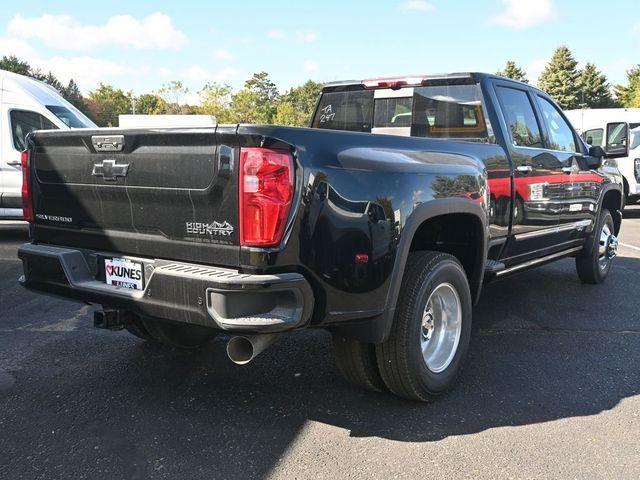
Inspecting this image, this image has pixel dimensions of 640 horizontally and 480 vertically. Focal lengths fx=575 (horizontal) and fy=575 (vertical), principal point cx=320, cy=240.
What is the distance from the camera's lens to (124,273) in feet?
9.50

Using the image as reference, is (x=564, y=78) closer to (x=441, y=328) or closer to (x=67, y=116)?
(x=67, y=116)

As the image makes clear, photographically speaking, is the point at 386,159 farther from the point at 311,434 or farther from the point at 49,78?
the point at 49,78

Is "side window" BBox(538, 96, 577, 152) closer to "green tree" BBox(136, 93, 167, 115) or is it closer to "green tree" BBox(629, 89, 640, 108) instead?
"green tree" BBox(629, 89, 640, 108)

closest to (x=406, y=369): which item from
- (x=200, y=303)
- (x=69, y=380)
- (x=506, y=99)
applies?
(x=200, y=303)

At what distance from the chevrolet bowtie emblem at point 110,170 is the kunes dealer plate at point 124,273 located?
42 centimetres

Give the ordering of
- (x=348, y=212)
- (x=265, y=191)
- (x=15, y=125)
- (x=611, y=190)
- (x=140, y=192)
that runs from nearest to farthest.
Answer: (x=265, y=191) → (x=348, y=212) → (x=140, y=192) → (x=611, y=190) → (x=15, y=125)

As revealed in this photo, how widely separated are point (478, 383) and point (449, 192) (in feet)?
4.05

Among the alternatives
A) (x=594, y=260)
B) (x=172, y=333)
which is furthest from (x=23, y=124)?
(x=594, y=260)

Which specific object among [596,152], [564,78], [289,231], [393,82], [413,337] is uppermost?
[564,78]

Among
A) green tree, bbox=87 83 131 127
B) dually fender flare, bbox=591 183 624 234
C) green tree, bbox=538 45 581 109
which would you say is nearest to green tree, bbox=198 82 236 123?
green tree, bbox=87 83 131 127

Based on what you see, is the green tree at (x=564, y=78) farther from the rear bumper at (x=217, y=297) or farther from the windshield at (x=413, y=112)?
the rear bumper at (x=217, y=297)

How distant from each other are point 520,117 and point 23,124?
7410 millimetres

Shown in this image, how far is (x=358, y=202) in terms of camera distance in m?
2.66

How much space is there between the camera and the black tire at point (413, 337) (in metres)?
3.02
